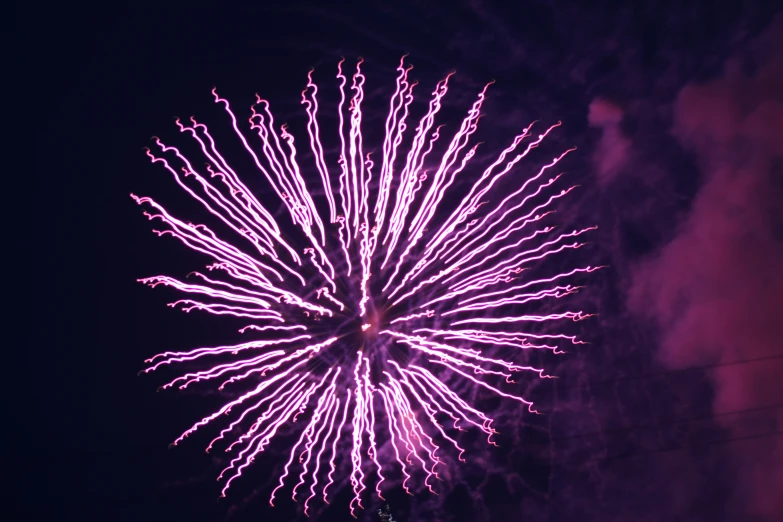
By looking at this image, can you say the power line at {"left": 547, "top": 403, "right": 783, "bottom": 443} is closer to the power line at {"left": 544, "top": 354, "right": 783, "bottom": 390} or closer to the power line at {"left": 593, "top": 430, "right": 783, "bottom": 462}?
the power line at {"left": 593, "top": 430, "right": 783, "bottom": 462}

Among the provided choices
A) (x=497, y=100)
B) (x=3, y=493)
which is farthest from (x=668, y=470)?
(x=3, y=493)

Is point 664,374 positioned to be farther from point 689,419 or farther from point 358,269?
point 358,269

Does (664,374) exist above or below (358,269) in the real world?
below

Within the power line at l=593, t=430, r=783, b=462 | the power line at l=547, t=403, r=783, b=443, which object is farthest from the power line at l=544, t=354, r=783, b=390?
the power line at l=593, t=430, r=783, b=462

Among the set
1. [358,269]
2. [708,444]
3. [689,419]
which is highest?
[358,269]

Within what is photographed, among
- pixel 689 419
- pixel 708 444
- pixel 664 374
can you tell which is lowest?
pixel 708 444

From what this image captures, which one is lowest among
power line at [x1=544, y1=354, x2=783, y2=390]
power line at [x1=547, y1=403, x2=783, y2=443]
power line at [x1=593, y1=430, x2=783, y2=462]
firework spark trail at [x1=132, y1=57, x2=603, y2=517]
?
power line at [x1=593, y1=430, x2=783, y2=462]

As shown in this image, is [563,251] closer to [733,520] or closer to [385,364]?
[385,364]

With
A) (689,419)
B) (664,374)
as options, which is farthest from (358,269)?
(689,419)

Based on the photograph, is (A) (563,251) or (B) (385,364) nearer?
Result: (B) (385,364)

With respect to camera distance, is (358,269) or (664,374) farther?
(664,374)

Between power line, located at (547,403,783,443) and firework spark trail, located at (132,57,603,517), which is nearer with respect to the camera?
firework spark trail, located at (132,57,603,517)
